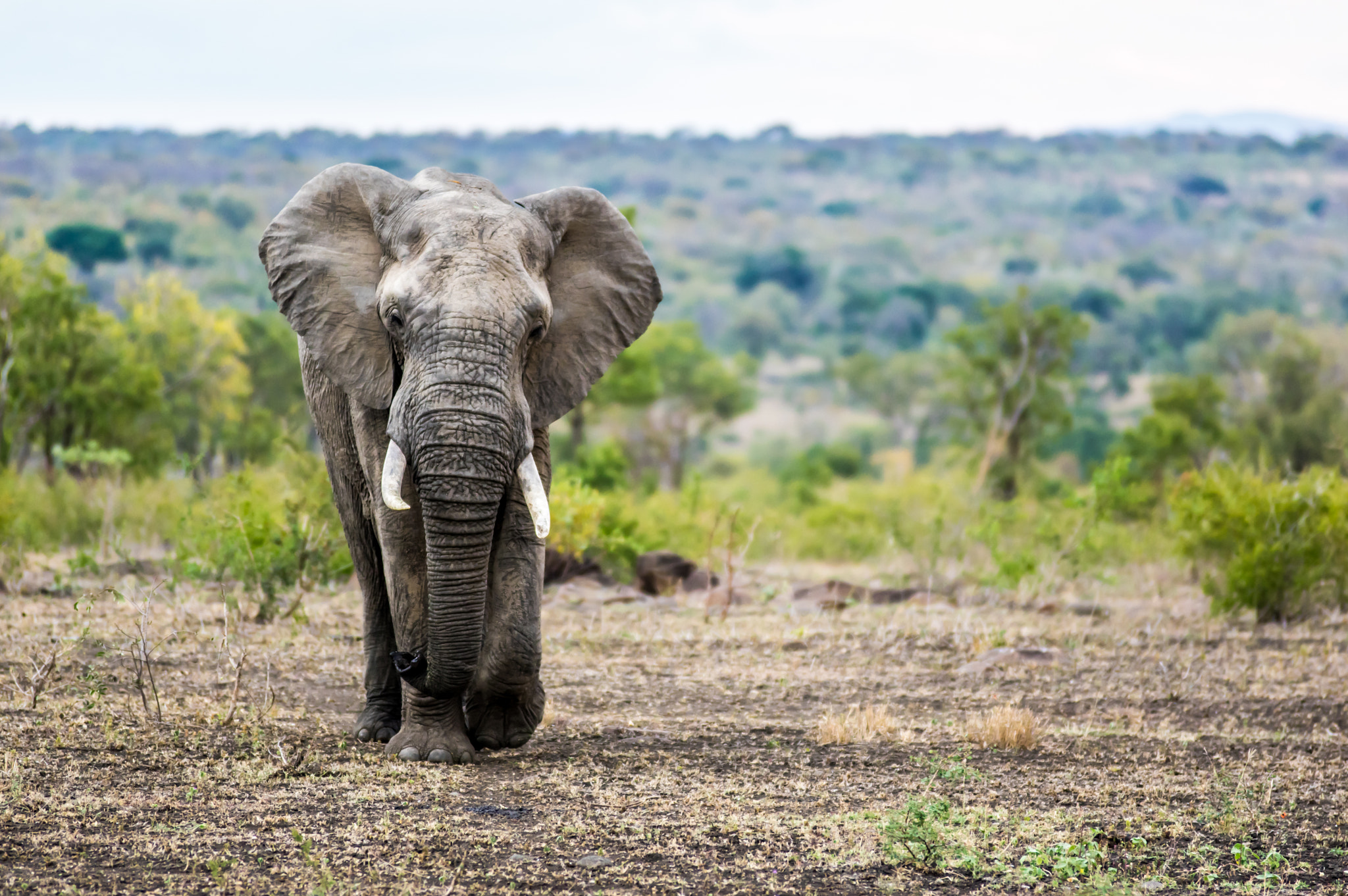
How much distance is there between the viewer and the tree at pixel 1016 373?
69.7 ft

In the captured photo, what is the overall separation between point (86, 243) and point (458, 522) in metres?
48.4

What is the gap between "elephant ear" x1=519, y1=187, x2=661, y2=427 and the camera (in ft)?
21.4

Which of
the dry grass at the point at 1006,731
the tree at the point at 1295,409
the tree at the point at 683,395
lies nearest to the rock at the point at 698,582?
the dry grass at the point at 1006,731

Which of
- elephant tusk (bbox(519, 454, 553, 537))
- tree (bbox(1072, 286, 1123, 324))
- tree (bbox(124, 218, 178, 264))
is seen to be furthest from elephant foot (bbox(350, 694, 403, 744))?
tree (bbox(1072, 286, 1123, 324))

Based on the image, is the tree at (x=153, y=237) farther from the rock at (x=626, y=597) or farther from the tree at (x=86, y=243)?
the rock at (x=626, y=597)

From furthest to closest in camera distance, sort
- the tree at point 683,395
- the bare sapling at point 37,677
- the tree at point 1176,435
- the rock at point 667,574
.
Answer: the tree at point 683,395 → the tree at point 1176,435 → the rock at point 667,574 → the bare sapling at point 37,677

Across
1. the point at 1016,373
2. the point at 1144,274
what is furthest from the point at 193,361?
the point at 1144,274

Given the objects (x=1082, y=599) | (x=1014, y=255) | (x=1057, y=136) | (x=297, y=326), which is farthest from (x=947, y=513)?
(x=1057, y=136)

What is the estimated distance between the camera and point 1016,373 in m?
21.2

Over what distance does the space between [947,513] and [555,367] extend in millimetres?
11985

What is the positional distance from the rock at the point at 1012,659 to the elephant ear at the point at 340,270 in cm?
469

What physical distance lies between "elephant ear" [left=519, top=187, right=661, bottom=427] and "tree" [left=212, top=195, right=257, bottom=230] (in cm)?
6225

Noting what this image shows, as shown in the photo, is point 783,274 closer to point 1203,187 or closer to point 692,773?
point 1203,187

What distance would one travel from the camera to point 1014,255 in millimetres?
81812
